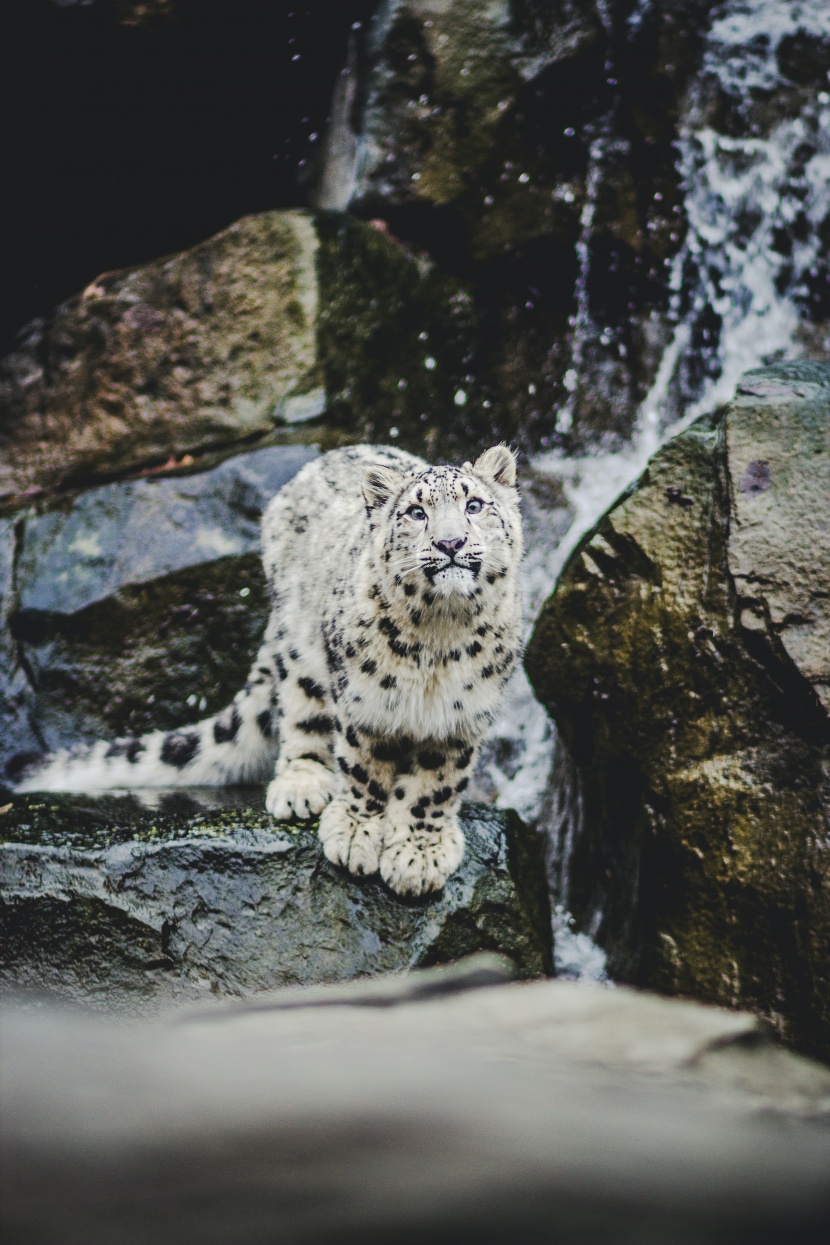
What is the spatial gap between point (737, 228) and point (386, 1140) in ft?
25.1

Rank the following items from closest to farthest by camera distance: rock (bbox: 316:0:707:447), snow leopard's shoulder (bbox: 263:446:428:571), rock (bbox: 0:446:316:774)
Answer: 1. snow leopard's shoulder (bbox: 263:446:428:571)
2. rock (bbox: 0:446:316:774)
3. rock (bbox: 316:0:707:447)

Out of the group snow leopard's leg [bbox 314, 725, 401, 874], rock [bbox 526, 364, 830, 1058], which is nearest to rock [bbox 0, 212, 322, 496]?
rock [bbox 526, 364, 830, 1058]

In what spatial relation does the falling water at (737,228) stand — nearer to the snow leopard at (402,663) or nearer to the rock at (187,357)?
the rock at (187,357)

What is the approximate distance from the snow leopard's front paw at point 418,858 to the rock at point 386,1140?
0.75 meters

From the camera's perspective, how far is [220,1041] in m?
2.70

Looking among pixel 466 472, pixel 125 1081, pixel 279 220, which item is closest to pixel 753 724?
pixel 466 472

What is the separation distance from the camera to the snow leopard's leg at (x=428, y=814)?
3775mm

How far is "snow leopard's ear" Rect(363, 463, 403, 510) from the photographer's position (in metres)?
3.82

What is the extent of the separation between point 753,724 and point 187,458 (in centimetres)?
410

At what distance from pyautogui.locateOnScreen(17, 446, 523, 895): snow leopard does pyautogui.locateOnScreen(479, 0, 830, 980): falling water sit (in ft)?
12.2

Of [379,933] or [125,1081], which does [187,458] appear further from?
[125,1081]

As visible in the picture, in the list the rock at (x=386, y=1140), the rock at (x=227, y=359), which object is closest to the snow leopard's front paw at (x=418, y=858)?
the rock at (x=386, y=1140)

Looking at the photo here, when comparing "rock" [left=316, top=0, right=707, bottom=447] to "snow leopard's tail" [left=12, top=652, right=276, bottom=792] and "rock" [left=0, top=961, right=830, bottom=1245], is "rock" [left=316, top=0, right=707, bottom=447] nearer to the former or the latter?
"snow leopard's tail" [left=12, top=652, right=276, bottom=792]

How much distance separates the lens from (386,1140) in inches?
75.0
